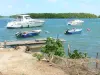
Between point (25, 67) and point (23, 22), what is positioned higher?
point (25, 67)

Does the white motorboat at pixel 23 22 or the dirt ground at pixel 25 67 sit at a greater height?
the dirt ground at pixel 25 67

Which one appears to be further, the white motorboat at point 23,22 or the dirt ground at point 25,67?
the white motorboat at point 23,22

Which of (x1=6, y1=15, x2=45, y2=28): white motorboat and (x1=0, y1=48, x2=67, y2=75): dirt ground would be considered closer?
(x1=0, y1=48, x2=67, y2=75): dirt ground

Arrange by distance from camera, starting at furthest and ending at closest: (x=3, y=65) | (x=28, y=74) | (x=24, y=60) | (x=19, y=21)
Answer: (x=19, y=21)
(x=24, y=60)
(x=3, y=65)
(x=28, y=74)

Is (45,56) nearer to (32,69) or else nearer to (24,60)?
(24,60)

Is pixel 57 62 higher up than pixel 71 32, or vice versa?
pixel 57 62

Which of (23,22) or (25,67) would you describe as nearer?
(25,67)

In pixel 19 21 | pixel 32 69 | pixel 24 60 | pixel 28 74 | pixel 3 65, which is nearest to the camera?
pixel 28 74

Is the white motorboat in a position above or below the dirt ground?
below

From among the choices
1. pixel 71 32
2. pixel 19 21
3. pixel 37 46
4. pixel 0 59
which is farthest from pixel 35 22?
pixel 0 59

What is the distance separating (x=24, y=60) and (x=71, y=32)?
54.2m

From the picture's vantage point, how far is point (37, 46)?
41188 millimetres

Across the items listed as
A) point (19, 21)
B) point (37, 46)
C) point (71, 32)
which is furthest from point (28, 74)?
point (19, 21)

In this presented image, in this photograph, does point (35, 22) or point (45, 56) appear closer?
point (45, 56)
